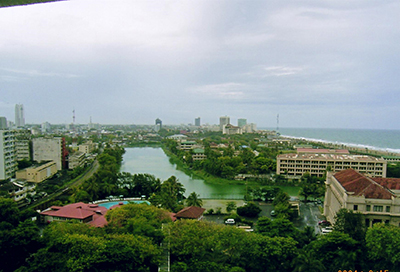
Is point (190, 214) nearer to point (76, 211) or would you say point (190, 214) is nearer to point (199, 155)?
point (76, 211)

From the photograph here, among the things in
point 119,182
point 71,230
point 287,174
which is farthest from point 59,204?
point 287,174

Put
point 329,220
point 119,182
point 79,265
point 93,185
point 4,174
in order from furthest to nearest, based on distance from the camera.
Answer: point 4,174 → point 119,182 → point 93,185 → point 329,220 → point 79,265

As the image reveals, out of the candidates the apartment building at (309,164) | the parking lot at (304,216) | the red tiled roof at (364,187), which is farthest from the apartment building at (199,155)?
the red tiled roof at (364,187)

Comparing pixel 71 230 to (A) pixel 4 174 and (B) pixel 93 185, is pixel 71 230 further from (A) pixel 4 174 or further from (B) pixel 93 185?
(A) pixel 4 174

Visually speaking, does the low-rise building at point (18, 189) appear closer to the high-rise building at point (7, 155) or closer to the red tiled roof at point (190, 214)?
the high-rise building at point (7, 155)

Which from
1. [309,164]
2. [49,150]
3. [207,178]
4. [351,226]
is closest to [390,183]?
[351,226]

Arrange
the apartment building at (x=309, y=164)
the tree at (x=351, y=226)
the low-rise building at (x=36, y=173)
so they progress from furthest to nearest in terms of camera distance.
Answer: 1. the apartment building at (x=309, y=164)
2. the low-rise building at (x=36, y=173)
3. the tree at (x=351, y=226)
